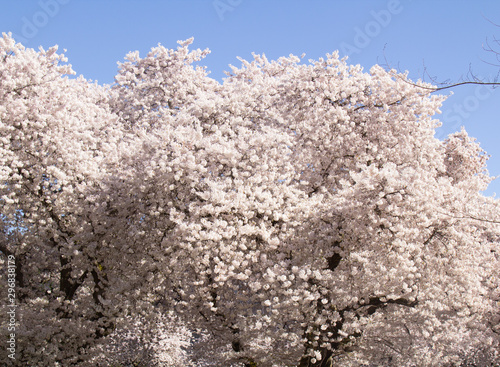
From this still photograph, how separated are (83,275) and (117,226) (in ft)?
14.3

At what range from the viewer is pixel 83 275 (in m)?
19.6

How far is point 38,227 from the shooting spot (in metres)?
18.1

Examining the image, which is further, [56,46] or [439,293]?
[56,46]

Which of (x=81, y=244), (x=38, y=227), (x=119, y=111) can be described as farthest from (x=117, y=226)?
(x=119, y=111)

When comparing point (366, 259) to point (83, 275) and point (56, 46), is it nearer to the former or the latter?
point (83, 275)

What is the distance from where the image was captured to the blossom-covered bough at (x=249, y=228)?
48.2ft

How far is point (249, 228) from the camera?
47.8 feet

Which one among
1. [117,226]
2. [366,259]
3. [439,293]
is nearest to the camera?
[366,259]

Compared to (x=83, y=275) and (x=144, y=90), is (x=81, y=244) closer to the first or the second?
(x=83, y=275)

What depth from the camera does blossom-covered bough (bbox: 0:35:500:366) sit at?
14695 millimetres

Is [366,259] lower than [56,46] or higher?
lower

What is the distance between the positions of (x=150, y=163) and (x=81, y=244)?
16.3ft

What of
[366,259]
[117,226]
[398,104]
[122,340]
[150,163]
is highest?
[398,104]

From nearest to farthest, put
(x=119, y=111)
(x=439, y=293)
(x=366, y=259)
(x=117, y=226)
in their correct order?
(x=366, y=259) < (x=439, y=293) < (x=117, y=226) < (x=119, y=111)
